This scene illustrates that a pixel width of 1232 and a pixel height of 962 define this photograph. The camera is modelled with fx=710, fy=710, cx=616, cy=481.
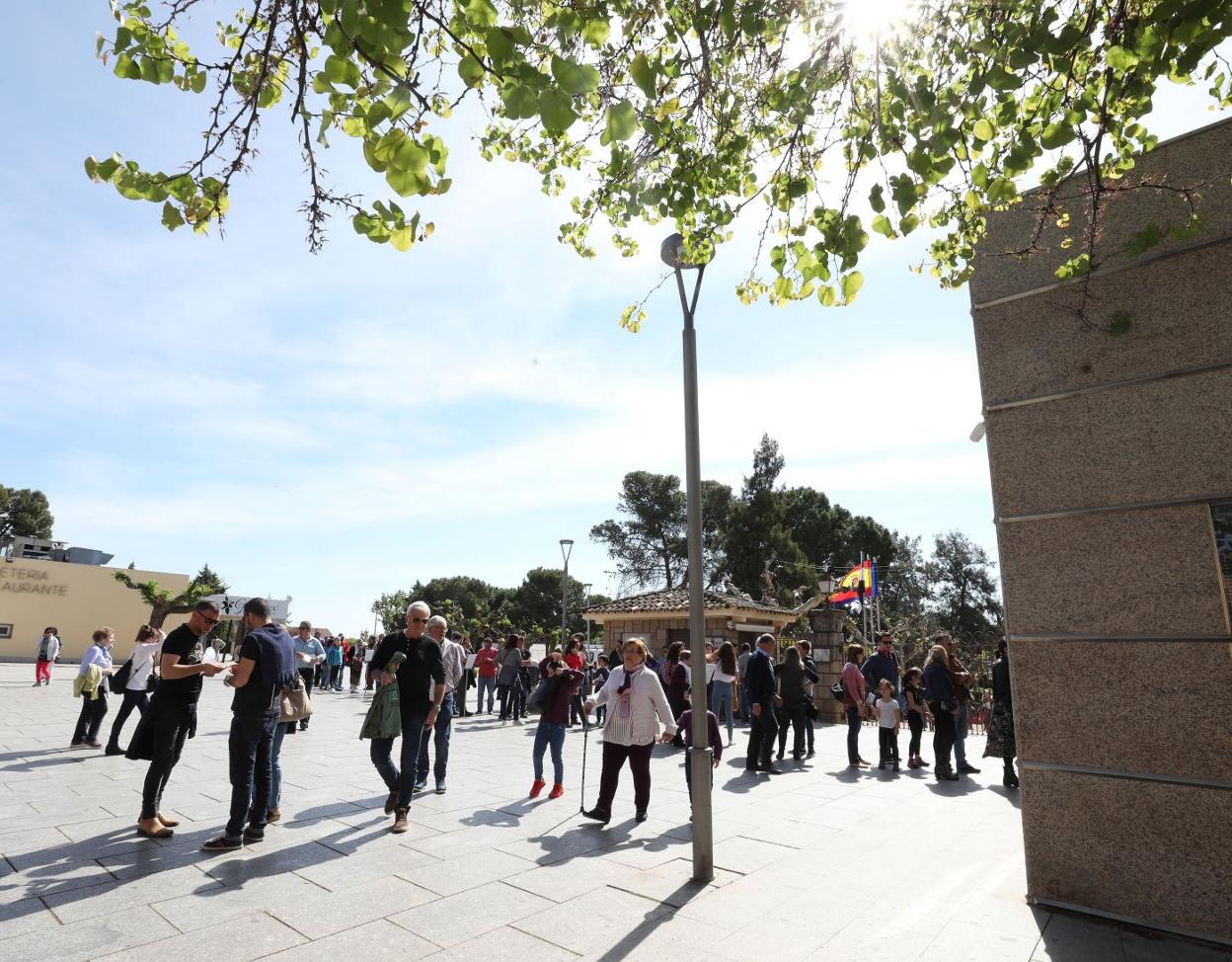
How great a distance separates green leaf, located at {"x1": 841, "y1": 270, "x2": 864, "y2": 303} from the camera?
4.27m

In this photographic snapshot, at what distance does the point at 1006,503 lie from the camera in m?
4.80

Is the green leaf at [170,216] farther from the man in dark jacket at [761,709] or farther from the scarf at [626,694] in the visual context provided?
the man in dark jacket at [761,709]

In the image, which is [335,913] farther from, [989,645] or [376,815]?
[989,645]

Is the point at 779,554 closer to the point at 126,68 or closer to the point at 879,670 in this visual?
the point at 879,670

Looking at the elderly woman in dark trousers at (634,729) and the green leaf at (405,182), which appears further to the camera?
the elderly woman in dark trousers at (634,729)

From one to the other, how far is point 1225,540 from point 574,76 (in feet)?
14.1

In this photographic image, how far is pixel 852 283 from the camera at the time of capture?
429 centimetres

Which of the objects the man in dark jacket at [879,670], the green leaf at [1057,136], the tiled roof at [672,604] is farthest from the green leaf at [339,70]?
the tiled roof at [672,604]

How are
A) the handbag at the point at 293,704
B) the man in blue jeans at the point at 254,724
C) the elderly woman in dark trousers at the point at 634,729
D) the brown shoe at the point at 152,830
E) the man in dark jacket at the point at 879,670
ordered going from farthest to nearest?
the man in dark jacket at the point at 879,670, the elderly woman in dark trousers at the point at 634,729, the handbag at the point at 293,704, the brown shoe at the point at 152,830, the man in blue jeans at the point at 254,724

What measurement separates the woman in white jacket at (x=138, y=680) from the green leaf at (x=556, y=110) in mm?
8372

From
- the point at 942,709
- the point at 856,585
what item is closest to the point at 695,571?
the point at 942,709

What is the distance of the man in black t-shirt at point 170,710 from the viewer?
5.33m

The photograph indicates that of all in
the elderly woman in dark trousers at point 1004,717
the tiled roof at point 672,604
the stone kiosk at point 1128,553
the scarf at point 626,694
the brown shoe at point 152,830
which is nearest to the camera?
the stone kiosk at point 1128,553

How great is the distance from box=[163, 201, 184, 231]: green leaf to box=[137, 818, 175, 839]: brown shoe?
4.41 metres
